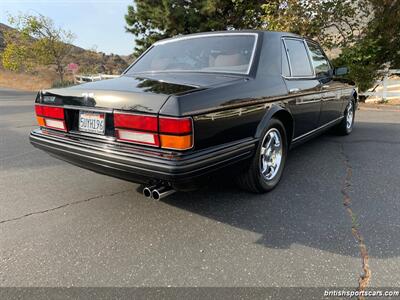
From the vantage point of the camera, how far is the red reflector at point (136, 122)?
215 centimetres

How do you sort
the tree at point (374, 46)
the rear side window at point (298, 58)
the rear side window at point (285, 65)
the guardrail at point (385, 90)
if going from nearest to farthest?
the rear side window at point (285, 65) → the rear side window at point (298, 58) → the tree at point (374, 46) → the guardrail at point (385, 90)

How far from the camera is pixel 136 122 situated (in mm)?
2205

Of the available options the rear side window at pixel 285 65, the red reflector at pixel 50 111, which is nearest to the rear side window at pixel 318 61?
the rear side window at pixel 285 65

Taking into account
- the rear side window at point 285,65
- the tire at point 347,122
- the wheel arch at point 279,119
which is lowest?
the tire at point 347,122

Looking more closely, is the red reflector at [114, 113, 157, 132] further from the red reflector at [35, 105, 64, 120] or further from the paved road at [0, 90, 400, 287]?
the paved road at [0, 90, 400, 287]

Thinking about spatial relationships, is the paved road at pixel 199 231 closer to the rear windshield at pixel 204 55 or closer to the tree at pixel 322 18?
the rear windshield at pixel 204 55

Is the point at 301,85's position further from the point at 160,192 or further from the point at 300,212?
the point at 160,192

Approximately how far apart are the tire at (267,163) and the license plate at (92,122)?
1.30 m

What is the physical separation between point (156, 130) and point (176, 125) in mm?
162

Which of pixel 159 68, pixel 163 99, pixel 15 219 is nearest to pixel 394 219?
pixel 163 99

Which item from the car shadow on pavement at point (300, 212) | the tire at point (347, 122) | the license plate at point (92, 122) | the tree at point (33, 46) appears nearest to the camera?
the car shadow on pavement at point (300, 212)

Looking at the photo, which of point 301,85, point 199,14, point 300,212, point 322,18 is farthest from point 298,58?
point 199,14

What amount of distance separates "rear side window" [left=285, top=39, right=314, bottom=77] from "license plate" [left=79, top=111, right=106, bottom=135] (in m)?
2.11

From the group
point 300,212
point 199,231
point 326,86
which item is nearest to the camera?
point 199,231
